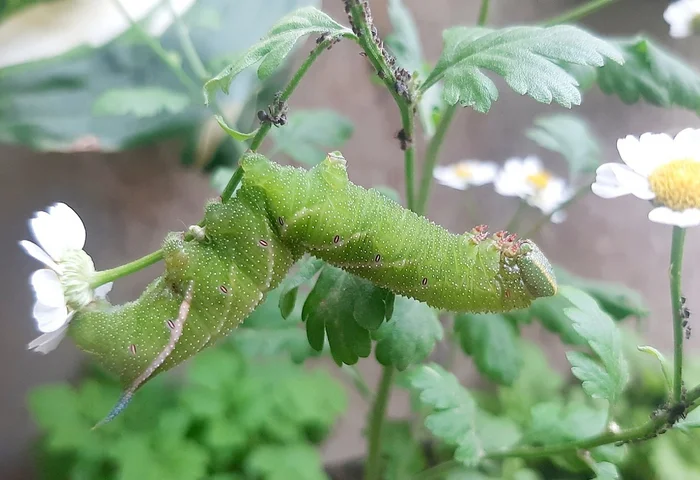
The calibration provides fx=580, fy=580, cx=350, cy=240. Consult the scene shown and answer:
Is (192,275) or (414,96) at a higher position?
(414,96)

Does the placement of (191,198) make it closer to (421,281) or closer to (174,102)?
(174,102)

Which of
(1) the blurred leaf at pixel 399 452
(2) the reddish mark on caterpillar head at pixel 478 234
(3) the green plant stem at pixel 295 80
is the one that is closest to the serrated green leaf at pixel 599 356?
(2) the reddish mark on caterpillar head at pixel 478 234

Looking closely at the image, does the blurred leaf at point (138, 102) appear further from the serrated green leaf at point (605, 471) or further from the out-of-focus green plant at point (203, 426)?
the serrated green leaf at point (605, 471)

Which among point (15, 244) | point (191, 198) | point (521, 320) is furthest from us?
point (191, 198)

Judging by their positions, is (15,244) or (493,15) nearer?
(15,244)

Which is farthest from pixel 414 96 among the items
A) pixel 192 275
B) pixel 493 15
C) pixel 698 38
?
pixel 698 38

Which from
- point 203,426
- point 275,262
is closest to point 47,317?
point 275,262

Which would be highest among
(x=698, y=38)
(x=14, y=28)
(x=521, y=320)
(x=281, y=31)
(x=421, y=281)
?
(x=281, y=31)
